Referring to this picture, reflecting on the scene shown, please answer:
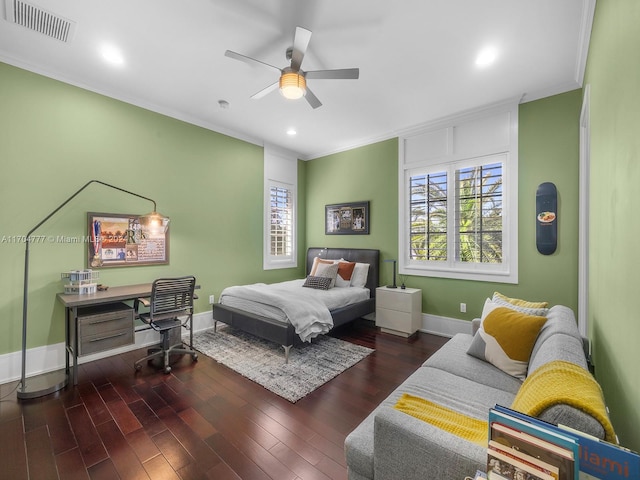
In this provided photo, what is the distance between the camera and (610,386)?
4.52 feet

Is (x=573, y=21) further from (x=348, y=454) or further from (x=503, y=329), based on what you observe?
(x=348, y=454)

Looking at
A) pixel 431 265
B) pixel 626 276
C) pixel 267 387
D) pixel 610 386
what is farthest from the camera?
pixel 431 265

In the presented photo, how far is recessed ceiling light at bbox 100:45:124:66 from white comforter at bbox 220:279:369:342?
2746 millimetres

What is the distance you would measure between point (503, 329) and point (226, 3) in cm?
306

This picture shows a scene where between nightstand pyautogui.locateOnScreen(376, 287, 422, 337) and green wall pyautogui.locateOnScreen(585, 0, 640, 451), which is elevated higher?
green wall pyautogui.locateOnScreen(585, 0, 640, 451)

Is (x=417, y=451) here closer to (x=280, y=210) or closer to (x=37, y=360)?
(x=37, y=360)

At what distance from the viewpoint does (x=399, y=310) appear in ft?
13.0

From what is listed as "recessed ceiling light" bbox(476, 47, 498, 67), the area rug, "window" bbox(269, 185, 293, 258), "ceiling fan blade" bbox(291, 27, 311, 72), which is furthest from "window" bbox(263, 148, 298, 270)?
"recessed ceiling light" bbox(476, 47, 498, 67)

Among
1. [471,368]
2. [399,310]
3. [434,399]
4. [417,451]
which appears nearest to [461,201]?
[399,310]

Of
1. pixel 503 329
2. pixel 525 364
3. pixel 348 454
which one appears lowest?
pixel 348 454

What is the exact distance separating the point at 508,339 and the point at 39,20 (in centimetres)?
425

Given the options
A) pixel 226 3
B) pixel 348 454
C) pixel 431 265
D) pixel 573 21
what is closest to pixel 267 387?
pixel 348 454

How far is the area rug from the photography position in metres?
2.66

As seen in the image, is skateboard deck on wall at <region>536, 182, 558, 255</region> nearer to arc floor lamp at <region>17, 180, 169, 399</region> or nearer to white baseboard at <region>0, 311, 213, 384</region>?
arc floor lamp at <region>17, 180, 169, 399</region>
